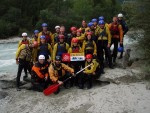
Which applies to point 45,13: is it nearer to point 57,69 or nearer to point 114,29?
point 114,29

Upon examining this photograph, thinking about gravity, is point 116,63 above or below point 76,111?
above

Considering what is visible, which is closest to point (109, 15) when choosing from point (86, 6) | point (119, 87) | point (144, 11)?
point (86, 6)

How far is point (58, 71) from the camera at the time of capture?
1083 centimetres

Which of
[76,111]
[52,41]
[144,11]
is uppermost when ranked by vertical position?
[144,11]

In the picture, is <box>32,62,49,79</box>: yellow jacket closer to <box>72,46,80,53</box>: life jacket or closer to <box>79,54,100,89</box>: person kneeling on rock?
<box>72,46,80,53</box>: life jacket

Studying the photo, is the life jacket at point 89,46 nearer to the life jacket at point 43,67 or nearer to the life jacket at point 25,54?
the life jacket at point 43,67

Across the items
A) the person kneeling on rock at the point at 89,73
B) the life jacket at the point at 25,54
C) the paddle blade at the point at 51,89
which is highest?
the life jacket at the point at 25,54

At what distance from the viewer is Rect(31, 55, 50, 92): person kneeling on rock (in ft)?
35.7

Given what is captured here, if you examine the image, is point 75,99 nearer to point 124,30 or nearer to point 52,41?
point 52,41

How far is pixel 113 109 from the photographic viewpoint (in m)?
9.16

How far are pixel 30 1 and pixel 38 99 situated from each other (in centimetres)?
3967

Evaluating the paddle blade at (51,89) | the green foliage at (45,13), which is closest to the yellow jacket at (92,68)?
the paddle blade at (51,89)

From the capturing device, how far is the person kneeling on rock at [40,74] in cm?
1089

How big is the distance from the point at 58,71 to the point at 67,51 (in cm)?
86
